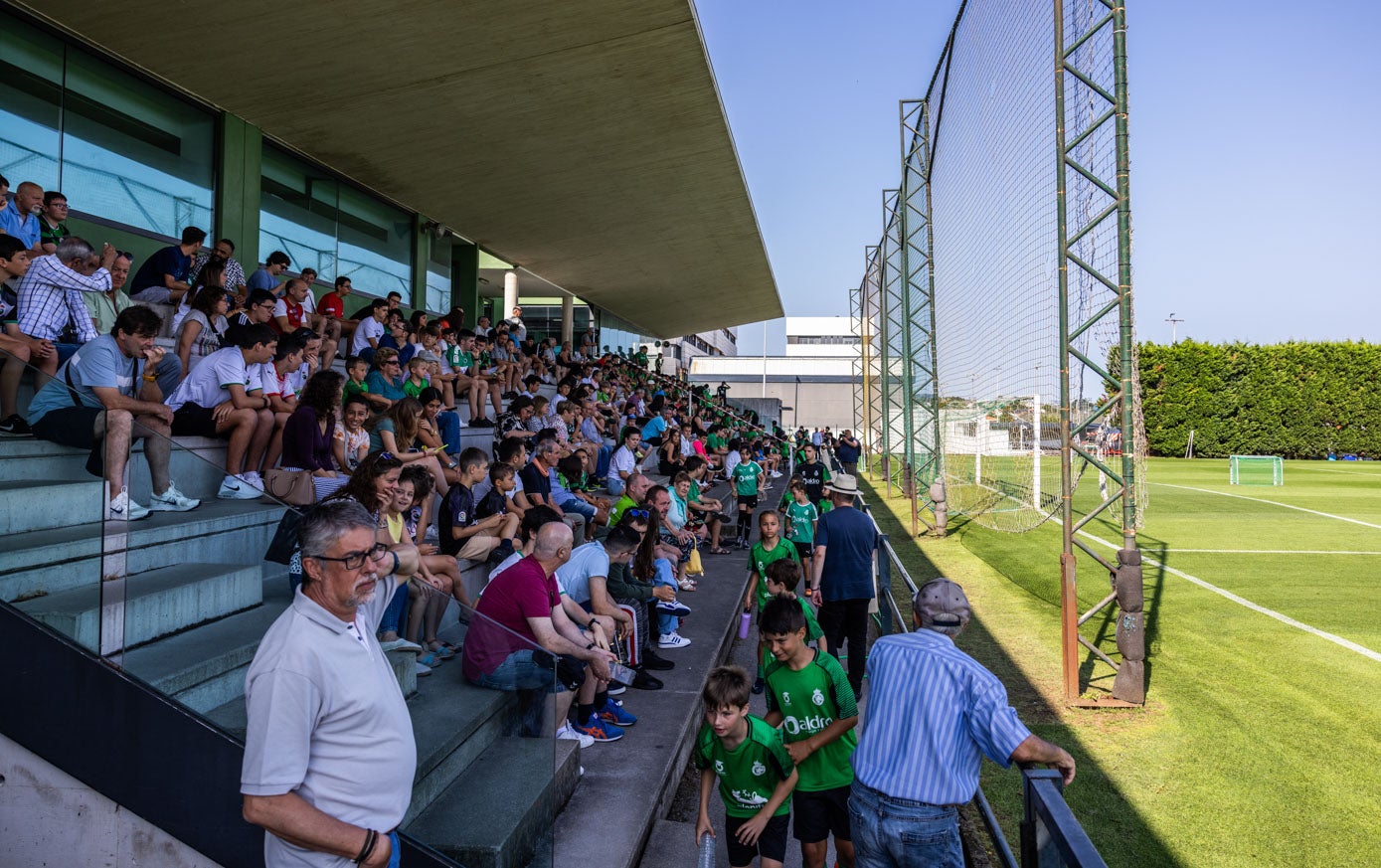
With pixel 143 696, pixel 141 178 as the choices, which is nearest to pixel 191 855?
pixel 143 696

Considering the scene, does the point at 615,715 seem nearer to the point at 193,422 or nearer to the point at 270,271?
the point at 193,422

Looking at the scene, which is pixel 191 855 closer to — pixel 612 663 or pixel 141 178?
pixel 612 663

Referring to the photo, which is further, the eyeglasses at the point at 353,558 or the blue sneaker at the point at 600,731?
the blue sneaker at the point at 600,731

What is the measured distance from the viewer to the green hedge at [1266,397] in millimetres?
47906

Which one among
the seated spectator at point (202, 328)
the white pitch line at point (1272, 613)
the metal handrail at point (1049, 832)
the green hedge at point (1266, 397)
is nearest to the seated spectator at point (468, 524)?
the seated spectator at point (202, 328)

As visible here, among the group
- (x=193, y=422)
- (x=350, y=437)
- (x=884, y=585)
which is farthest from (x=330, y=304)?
(x=884, y=585)

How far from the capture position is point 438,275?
19.5 meters

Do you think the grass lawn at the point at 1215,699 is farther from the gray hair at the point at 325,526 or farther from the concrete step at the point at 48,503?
the concrete step at the point at 48,503

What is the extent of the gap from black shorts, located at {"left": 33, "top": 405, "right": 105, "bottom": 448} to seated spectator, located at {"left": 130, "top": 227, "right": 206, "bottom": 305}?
18.6ft

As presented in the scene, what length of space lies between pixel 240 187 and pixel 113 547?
10.8 m

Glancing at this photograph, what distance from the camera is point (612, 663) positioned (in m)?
5.96

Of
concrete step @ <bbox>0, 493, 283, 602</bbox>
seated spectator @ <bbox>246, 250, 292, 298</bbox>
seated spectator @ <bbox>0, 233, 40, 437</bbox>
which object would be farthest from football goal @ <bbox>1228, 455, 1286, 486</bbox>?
concrete step @ <bbox>0, 493, 283, 602</bbox>

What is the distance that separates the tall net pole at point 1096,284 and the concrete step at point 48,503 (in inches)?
281

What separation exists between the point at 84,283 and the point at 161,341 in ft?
5.23
